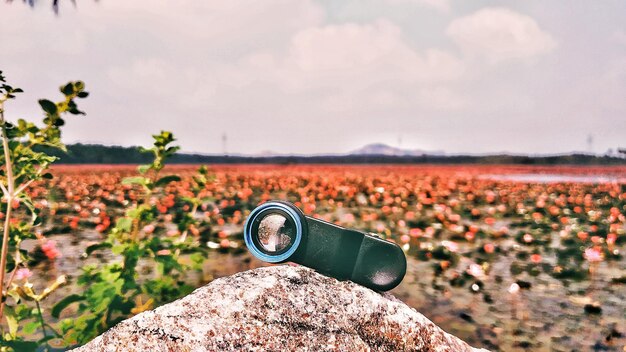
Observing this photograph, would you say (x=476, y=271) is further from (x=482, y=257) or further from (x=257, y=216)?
(x=257, y=216)

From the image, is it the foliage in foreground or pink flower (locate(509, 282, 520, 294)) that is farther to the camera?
pink flower (locate(509, 282, 520, 294))

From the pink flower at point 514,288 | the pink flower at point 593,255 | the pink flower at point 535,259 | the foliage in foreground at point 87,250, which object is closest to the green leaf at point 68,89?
the foliage in foreground at point 87,250

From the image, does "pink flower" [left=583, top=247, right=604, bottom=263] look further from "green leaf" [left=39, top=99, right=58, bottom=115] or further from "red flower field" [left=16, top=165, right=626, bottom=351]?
"green leaf" [left=39, top=99, right=58, bottom=115]

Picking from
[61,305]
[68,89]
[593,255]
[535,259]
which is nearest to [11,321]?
[61,305]

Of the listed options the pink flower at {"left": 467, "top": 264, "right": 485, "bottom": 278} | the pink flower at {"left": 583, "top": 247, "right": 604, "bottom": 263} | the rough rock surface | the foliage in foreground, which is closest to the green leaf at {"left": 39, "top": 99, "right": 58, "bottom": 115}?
the foliage in foreground

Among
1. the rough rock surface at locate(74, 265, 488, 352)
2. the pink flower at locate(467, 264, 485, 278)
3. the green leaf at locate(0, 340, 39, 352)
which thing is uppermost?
the rough rock surface at locate(74, 265, 488, 352)

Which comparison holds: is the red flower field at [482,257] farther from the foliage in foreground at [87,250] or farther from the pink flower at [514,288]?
the foliage in foreground at [87,250]

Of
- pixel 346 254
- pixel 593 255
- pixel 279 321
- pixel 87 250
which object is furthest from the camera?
pixel 593 255
